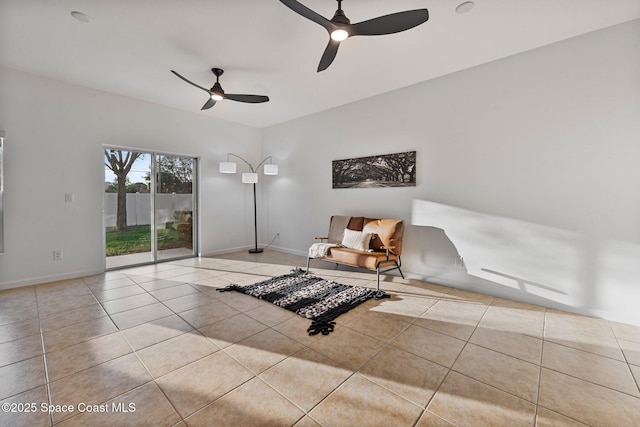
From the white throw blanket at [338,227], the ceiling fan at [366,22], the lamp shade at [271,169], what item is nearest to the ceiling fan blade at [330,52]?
the ceiling fan at [366,22]

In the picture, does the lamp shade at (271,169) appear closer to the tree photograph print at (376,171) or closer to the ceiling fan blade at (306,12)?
the tree photograph print at (376,171)

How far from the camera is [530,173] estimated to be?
10.1 ft

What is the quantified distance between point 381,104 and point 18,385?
15.9 feet

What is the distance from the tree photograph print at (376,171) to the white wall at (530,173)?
0.36 ft

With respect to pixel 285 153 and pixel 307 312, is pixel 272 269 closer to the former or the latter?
pixel 307 312

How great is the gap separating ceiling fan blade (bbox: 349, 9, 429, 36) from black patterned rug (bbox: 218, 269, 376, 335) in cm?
257

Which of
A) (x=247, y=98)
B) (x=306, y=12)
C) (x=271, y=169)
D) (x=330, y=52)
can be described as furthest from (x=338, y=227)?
(x=306, y=12)

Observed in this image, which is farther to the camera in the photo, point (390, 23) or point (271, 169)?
point (271, 169)

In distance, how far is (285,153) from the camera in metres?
5.93

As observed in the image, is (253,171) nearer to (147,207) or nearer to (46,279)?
(147,207)

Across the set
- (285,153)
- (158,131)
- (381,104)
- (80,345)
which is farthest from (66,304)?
(381,104)

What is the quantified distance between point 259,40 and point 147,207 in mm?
3579

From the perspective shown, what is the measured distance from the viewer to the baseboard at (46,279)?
355 centimetres

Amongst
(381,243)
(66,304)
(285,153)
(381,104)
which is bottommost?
(66,304)
